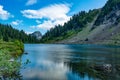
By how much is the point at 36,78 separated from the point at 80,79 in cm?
971

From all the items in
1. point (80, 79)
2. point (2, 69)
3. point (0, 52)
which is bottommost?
point (80, 79)

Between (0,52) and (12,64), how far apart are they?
328cm

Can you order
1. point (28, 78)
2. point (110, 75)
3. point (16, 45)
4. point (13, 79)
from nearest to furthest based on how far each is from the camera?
point (13, 79) → point (28, 78) → point (110, 75) → point (16, 45)

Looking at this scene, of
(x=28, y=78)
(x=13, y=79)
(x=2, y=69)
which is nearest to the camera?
(x=2, y=69)

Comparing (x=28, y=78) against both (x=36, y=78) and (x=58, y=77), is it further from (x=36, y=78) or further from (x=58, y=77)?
(x=58, y=77)

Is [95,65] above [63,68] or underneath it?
above

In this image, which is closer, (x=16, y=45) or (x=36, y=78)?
(x=36, y=78)

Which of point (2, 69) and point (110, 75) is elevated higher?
point (2, 69)

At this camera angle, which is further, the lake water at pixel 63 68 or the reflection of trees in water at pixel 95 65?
the reflection of trees in water at pixel 95 65

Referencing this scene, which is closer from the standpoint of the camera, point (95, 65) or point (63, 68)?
point (63, 68)

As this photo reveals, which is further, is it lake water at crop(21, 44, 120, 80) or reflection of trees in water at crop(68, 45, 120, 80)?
reflection of trees in water at crop(68, 45, 120, 80)

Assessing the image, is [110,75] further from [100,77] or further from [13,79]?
[13,79]

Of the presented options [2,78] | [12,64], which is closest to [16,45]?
[2,78]

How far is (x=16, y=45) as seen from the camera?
123 meters
